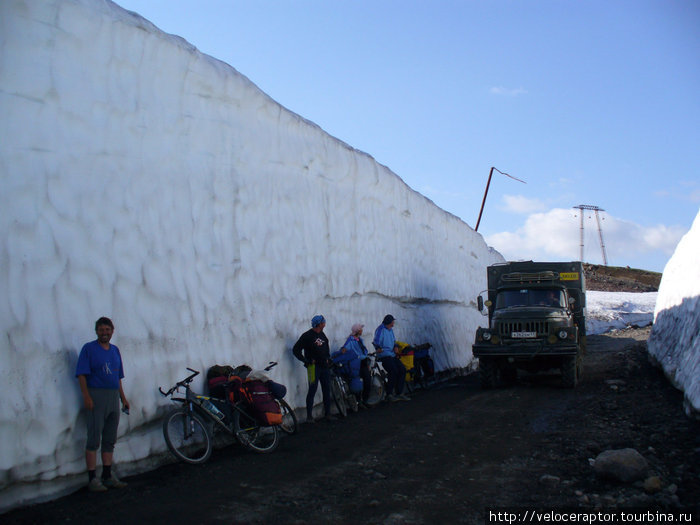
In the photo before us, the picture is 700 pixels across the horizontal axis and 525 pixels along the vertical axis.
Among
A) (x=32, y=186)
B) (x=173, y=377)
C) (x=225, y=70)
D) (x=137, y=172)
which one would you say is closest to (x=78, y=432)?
(x=173, y=377)

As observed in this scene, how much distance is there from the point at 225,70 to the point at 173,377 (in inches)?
171

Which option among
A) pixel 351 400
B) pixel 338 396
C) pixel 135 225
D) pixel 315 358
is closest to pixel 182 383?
pixel 135 225

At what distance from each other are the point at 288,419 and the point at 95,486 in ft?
12.3

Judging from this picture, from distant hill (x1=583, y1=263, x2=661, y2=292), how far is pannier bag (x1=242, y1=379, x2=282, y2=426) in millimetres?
51919

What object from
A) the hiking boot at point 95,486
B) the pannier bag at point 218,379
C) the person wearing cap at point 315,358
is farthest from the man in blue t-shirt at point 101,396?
the person wearing cap at point 315,358

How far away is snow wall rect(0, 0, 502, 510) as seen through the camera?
571cm

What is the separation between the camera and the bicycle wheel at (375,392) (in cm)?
1241

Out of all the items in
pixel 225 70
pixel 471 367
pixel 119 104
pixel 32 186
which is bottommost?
pixel 471 367

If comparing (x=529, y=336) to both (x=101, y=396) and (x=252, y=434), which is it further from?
(x=101, y=396)

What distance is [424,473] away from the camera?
6496 millimetres

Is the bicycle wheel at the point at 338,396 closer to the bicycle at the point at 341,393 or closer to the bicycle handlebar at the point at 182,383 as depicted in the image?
the bicycle at the point at 341,393

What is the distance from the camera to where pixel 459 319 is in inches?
920

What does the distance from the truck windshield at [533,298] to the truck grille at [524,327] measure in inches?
40.3

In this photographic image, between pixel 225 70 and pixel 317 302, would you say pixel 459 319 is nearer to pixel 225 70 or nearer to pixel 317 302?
pixel 317 302
